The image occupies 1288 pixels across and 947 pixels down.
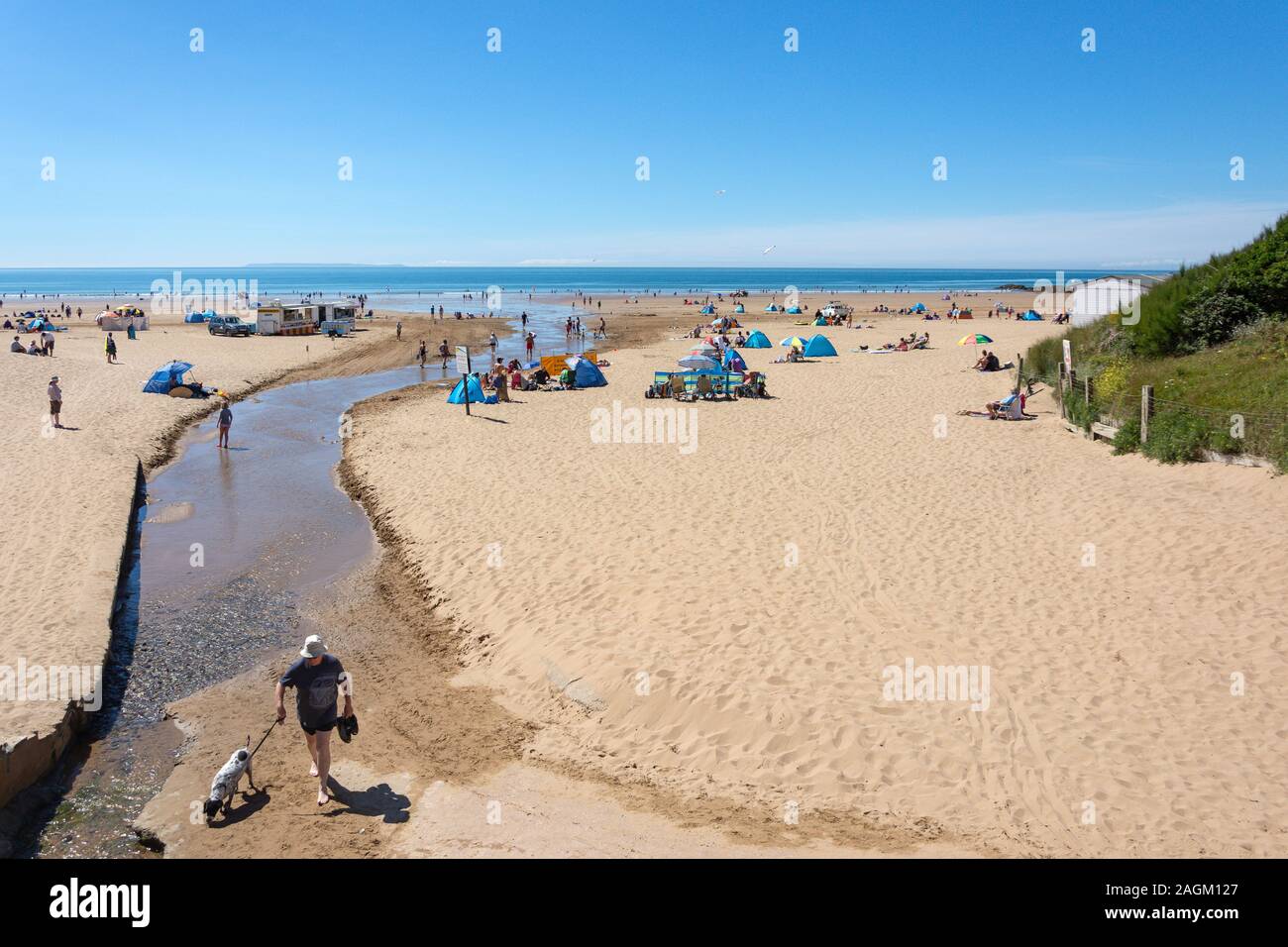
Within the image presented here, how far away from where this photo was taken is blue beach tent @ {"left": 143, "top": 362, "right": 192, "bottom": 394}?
29.5 meters

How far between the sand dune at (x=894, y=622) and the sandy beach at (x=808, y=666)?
4 centimetres

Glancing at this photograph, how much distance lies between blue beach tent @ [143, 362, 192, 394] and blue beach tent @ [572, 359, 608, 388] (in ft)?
46.1

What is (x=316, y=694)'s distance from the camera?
7137 millimetres

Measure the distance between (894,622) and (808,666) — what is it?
5.03 ft

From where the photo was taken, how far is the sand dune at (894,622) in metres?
6.93

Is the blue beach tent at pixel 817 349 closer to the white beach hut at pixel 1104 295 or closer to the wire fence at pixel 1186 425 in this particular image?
the white beach hut at pixel 1104 295

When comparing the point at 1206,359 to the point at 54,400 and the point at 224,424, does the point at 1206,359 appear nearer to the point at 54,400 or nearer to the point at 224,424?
the point at 224,424

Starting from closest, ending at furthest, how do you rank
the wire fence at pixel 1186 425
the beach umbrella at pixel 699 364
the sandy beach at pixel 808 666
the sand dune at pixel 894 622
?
1. the sandy beach at pixel 808 666
2. the sand dune at pixel 894 622
3. the wire fence at pixel 1186 425
4. the beach umbrella at pixel 699 364

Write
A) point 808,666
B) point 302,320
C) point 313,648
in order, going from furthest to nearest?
point 302,320
point 808,666
point 313,648

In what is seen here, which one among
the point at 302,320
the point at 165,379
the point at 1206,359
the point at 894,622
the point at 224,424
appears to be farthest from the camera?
the point at 302,320
